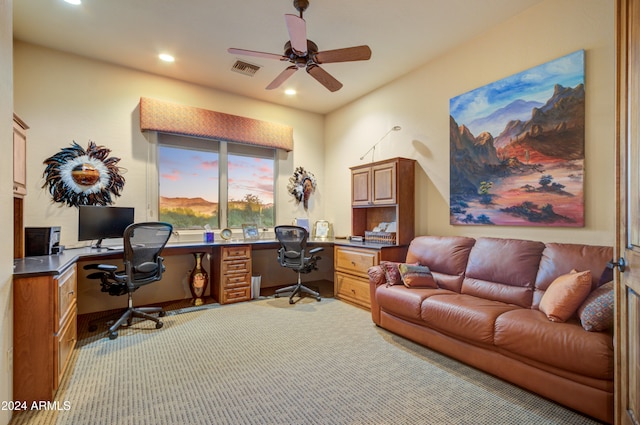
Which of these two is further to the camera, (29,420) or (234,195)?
(234,195)

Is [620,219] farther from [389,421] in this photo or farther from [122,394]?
[122,394]

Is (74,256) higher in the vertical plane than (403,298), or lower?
higher

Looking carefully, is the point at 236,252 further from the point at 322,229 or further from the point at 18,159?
the point at 18,159

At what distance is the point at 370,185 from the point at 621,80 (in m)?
2.95

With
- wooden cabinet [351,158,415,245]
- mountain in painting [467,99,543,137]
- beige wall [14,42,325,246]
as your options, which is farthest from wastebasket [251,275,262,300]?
mountain in painting [467,99,543,137]

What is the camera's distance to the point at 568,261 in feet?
7.78

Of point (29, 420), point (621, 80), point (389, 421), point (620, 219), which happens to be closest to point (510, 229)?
point (620, 219)

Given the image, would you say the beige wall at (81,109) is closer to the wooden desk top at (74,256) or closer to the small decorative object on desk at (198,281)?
the wooden desk top at (74,256)

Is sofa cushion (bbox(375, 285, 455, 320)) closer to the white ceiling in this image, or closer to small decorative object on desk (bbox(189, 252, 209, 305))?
small decorative object on desk (bbox(189, 252, 209, 305))

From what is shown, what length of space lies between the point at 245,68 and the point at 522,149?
11.3ft

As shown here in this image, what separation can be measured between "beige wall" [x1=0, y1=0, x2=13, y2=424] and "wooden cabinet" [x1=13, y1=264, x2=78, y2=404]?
6cm

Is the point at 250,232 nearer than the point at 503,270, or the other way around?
the point at 503,270

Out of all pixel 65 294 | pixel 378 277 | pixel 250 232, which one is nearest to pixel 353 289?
pixel 378 277

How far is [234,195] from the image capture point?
4.99m
